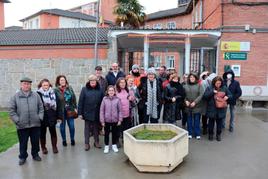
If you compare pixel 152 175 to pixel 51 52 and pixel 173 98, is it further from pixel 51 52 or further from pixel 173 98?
pixel 51 52

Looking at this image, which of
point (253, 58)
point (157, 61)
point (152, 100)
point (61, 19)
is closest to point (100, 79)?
point (152, 100)

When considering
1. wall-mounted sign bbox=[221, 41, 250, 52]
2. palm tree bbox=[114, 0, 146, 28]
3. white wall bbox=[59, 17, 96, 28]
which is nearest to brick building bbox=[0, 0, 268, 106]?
wall-mounted sign bbox=[221, 41, 250, 52]

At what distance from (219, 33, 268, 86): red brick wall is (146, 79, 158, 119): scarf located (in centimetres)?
671

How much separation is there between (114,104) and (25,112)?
5.82 feet

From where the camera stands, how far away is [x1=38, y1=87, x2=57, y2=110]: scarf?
6274 millimetres

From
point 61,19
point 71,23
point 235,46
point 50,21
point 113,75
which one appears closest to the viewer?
point 113,75

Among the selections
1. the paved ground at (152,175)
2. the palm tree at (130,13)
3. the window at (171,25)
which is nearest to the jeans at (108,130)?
the paved ground at (152,175)

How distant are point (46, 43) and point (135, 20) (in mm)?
13021

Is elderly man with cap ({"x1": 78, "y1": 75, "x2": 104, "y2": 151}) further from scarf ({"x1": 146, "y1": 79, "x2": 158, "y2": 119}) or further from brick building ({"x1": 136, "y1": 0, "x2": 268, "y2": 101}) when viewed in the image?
brick building ({"x1": 136, "y1": 0, "x2": 268, "y2": 101})

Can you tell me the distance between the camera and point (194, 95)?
7.57 metres

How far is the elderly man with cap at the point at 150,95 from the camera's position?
23.7ft

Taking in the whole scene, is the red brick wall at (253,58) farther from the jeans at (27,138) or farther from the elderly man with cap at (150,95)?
the jeans at (27,138)

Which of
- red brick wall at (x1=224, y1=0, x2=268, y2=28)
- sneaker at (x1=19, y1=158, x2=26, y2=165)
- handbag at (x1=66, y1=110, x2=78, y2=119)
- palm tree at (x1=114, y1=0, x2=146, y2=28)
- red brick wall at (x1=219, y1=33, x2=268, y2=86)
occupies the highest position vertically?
palm tree at (x1=114, y1=0, x2=146, y2=28)

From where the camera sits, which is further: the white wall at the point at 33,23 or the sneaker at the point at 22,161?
the white wall at the point at 33,23
